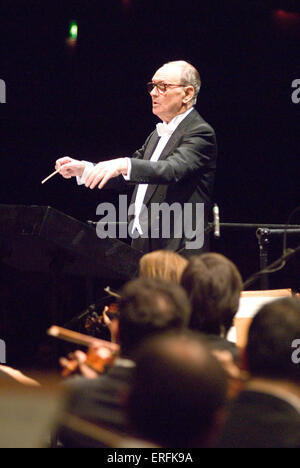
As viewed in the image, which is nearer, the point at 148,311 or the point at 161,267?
the point at 148,311

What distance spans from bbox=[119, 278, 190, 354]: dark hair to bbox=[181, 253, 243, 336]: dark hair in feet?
1.38

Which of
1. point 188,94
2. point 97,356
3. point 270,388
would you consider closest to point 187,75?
point 188,94

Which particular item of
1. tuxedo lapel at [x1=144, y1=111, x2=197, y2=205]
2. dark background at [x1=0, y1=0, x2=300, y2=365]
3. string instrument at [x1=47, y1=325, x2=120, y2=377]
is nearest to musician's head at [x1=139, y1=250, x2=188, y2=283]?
string instrument at [x1=47, y1=325, x2=120, y2=377]

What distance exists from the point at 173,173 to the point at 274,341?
5.45 feet

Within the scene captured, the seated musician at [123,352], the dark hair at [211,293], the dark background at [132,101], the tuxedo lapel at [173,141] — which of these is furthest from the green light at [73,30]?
the seated musician at [123,352]

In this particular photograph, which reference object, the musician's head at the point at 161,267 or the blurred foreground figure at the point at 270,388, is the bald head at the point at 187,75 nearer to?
the musician's head at the point at 161,267

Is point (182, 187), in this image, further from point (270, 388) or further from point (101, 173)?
point (270, 388)

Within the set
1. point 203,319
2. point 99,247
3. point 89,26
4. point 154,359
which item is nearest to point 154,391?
point 154,359

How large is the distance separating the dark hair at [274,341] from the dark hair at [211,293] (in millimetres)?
517

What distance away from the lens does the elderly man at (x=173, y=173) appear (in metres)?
3.04

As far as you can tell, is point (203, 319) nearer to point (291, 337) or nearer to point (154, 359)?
point (291, 337)

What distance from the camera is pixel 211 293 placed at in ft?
6.82

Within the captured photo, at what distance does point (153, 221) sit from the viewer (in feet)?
10.6

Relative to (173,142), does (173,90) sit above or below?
above
